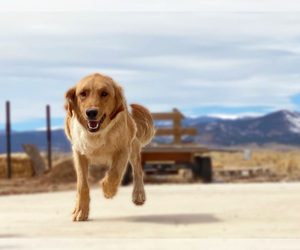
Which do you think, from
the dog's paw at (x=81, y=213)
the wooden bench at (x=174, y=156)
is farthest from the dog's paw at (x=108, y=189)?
the wooden bench at (x=174, y=156)

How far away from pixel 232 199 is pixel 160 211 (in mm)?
3303

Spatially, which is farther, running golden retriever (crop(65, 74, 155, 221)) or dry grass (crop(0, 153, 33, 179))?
dry grass (crop(0, 153, 33, 179))

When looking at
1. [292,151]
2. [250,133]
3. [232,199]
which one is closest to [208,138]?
[250,133]

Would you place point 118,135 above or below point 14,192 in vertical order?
above

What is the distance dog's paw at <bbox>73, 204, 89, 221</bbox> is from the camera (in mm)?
6199

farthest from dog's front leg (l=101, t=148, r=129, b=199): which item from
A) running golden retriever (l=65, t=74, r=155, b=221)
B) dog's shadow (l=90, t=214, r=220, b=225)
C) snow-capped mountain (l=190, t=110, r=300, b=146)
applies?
snow-capped mountain (l=190, t=110, r=300, b=146)

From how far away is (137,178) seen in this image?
20.2 ft

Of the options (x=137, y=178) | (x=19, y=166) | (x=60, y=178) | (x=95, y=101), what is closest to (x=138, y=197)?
(x=137, y=178)

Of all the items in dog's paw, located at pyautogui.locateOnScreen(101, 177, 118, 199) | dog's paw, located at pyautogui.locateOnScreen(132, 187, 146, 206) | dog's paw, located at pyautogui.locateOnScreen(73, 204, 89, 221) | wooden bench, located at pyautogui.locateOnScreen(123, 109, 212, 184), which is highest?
dog's paw, located at pyautogui.locateOnScreen(101, 177, 118, 199)

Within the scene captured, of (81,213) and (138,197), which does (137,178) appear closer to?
(138,197)

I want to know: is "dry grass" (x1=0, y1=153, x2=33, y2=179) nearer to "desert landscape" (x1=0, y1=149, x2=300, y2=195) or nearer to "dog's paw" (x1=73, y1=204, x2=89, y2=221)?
"desert landscape" (x1=0, y1=149, x2=300, y2=195)

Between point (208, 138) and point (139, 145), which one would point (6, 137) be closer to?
point (139, 145)

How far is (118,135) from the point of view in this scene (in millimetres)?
5711

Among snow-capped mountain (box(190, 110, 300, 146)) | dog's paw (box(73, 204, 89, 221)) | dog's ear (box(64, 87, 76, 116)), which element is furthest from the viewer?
snow-capped mountain (box(190, 110, 300, 146))
